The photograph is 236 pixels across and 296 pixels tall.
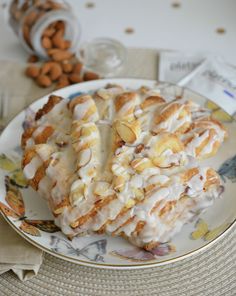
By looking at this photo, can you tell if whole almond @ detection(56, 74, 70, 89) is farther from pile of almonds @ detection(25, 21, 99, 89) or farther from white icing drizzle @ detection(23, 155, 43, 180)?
white icing drizzle @ detection(23, 155, 43, 180)

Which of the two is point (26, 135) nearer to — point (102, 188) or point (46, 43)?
point (102, 188)

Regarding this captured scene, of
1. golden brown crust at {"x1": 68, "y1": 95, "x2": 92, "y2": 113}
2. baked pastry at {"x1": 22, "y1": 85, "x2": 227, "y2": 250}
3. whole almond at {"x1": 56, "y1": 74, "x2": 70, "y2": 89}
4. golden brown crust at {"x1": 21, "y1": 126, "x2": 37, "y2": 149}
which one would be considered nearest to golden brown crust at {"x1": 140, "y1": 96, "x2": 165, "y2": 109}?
baked pastry at {"x1": 22, "y1": 85, "x2": 227, "y2": 250}

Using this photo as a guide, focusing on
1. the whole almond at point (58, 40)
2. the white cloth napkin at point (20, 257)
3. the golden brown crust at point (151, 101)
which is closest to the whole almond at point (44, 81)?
the whole almond at point (58, 40)

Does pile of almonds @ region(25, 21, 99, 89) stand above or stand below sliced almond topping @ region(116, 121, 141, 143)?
below

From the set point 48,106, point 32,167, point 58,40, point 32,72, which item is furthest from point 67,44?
point 32,167

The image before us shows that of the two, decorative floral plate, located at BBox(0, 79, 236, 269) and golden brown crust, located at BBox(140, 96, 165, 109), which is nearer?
decorative floral plate, located at BBox(0, 79, 236, 269)

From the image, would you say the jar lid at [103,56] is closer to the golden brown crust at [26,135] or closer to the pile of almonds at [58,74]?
the pile of almonds at [58,74]
